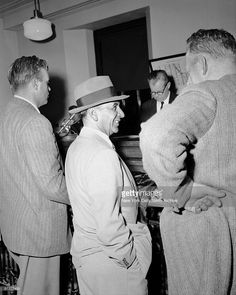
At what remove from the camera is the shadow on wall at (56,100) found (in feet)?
17.3

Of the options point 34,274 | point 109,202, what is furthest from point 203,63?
point 34,274

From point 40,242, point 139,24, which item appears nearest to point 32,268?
point 40,242

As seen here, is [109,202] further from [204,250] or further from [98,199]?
[204,250]

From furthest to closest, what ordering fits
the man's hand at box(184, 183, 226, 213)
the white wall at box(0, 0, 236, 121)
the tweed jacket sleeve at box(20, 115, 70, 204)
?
the white wall at box(0, 0, 236, 121)
the tweed jacket sleeve at box(20, 115, 70, 204)
the man's hand at box(184, 183, 226, 213)

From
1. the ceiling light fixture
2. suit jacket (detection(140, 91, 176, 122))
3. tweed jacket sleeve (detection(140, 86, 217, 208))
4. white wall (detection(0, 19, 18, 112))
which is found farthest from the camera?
white wall (detection(0, 19, 18, 112))

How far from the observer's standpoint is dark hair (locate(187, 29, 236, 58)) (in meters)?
1.23

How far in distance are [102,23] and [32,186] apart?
12.3 ft

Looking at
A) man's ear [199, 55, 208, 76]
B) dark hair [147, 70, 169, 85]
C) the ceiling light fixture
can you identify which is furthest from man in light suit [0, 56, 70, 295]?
the ceiling light fixture

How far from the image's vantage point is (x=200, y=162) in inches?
47.7

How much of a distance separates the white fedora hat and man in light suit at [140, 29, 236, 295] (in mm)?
473

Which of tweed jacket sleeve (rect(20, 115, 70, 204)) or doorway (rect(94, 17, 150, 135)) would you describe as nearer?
tweed jacket sleeve (rect(20, 115, 70, 204))

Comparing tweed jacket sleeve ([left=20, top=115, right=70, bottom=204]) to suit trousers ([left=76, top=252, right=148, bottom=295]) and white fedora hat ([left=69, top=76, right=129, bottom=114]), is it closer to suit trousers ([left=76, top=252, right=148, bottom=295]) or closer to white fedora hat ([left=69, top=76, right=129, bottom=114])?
white fedora hat ([left=69, top=76, right=129, bottom=114])

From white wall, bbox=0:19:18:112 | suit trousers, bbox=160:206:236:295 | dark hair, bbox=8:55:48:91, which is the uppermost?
white wall, bbox=0:19:18:112

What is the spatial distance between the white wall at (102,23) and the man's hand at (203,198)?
291 cm
